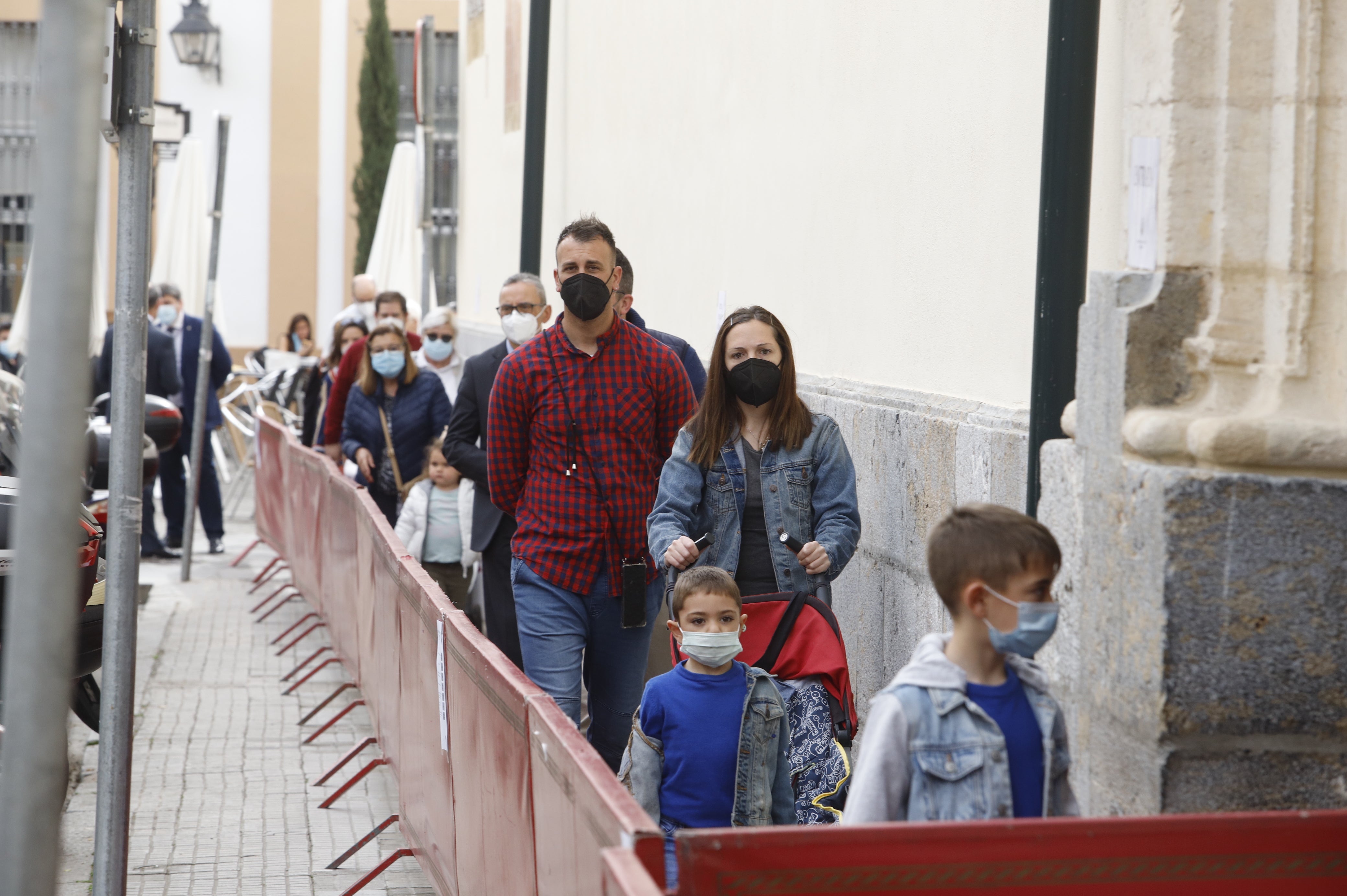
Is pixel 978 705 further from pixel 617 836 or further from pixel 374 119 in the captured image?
pixel 374 119

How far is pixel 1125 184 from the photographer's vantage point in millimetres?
3871

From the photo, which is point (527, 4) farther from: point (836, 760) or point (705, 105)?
point (836, 760)

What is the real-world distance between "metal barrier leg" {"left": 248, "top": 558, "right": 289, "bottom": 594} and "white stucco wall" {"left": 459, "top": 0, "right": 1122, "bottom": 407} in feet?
11.9

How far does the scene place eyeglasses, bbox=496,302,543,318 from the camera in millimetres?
7031

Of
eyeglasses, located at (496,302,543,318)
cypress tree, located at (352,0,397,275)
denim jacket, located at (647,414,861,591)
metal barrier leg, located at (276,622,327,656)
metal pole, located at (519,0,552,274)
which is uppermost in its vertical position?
cypress tree, located at (352,0,397,275)

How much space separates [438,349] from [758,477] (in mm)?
5964

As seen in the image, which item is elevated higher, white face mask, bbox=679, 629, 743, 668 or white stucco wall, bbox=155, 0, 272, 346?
white stucco wall, bbox=155, 0, 272, 346

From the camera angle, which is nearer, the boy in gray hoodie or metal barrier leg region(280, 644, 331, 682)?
the boy in gray hoodie

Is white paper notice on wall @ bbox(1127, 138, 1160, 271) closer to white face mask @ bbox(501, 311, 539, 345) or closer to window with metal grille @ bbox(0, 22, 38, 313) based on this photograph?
white face mask @ bbox(501, 311, 539, 345)

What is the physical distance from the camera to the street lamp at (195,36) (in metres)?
28.4

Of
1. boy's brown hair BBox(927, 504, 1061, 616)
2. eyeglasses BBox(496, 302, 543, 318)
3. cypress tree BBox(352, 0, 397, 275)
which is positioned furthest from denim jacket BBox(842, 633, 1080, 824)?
cypress tree BBox(352, 0, 397, 275)

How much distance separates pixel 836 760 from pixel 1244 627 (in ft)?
4.09

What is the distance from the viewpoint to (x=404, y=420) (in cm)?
896

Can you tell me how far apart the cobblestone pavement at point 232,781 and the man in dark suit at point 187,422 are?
2.73m
